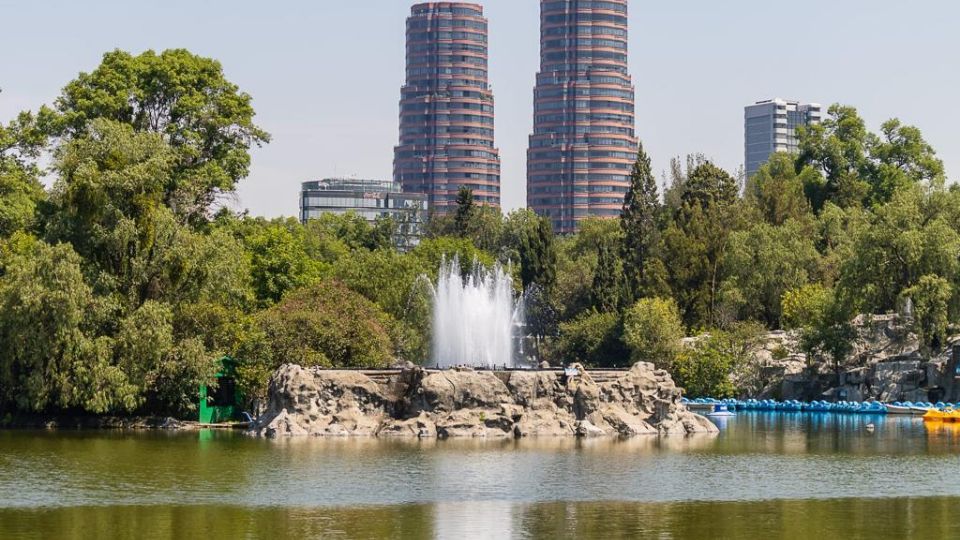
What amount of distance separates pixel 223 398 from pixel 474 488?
26.8 m

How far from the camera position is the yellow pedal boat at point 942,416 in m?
69.7

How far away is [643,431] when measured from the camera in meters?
59.5

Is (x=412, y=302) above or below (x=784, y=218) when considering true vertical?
below

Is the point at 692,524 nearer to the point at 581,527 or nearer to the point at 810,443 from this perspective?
the point at 581,527

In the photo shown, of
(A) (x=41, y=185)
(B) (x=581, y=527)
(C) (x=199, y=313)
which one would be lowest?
(B) (x=581, y=527)

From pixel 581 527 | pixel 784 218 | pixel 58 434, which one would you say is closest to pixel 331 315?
pixel 58 434

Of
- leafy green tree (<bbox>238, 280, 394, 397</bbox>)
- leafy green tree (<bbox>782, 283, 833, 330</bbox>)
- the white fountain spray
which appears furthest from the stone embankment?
leafy green tree (<bbox>782, 283, 833, 330</bbox>)

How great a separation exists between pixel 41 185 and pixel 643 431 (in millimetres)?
39559

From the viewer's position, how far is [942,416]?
230ft

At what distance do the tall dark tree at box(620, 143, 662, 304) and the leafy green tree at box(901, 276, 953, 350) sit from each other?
81.8ft

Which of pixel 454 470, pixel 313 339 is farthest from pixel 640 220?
pixel 454 470

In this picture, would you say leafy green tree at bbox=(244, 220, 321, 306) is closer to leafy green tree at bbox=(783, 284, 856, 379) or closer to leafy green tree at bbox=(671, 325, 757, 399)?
leafy green tree at bbox=(671, 325, 757, 399)

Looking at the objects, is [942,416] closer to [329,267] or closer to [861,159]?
[329,267]

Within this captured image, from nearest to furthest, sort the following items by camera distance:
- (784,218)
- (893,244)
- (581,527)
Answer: (581,527)
(893,244)
(784,218)
